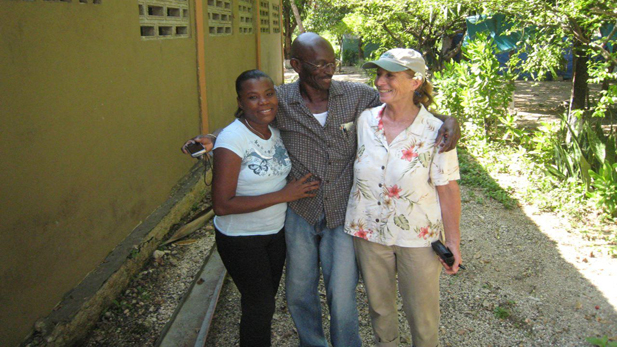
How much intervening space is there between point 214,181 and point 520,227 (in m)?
3.78

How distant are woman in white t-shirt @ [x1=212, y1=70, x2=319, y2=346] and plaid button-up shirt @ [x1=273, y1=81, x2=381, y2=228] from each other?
2.5 inches

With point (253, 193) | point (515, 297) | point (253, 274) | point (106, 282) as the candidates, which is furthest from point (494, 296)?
point (106, 282)

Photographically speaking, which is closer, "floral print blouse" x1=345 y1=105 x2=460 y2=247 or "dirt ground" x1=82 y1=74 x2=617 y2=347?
"floral print blouse" x1=345 y1=105 x2=460 y2=247

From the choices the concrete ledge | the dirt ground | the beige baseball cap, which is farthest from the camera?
the dirt ground

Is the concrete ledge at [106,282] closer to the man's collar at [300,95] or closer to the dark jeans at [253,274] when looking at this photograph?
the dark jeans at [253,274]

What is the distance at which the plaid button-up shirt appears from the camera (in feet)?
7.98

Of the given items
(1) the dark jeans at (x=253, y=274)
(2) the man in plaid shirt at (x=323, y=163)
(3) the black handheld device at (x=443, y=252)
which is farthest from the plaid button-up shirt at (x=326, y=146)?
(3) the black handheld device at (x=443, y=252)

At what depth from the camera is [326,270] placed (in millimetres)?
2533

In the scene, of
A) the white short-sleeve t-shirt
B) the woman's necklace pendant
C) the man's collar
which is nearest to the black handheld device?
the white short-sleeve t-shirt

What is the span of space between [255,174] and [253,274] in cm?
49

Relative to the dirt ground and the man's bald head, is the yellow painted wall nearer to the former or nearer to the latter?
the dirt ground

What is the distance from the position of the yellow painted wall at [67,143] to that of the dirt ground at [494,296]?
443mm

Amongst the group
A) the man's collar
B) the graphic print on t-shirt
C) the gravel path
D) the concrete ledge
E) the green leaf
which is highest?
the man's collar

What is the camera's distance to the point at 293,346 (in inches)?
121
